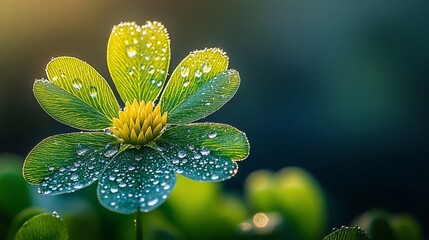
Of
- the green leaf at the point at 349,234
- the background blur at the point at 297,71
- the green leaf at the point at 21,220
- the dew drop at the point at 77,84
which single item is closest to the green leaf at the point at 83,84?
the dew drop at the point at 77,84

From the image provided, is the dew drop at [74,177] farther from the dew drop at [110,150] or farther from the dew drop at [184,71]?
the dew drop at [184,71]

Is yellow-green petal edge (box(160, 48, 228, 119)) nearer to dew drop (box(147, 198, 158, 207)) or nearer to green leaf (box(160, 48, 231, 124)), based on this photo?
green leaf (box(160, 48, 231, 124))

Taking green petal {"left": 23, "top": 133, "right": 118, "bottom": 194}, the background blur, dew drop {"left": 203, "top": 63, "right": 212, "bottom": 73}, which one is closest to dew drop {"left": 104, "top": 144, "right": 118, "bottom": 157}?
green petal {"left": 23, "top": 133, "right": 118, "bottom": 194}

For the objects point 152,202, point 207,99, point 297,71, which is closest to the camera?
point 152,202

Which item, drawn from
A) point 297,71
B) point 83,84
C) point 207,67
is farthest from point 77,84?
point 297,71

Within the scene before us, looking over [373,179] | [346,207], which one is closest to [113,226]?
[346,207]

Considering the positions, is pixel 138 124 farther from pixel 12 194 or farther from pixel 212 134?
pixel 12 194
